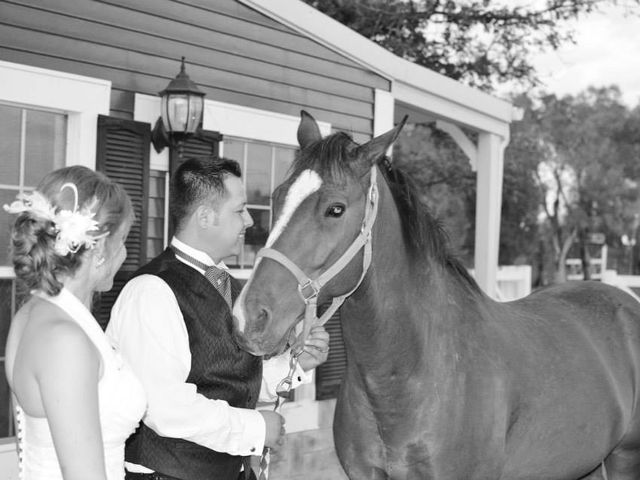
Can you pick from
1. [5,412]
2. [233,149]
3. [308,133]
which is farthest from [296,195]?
[233,149]

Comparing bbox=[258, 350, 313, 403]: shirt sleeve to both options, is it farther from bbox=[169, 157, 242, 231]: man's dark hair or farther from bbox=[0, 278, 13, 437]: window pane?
bbox=[0, 278, 13, 437]: window pane

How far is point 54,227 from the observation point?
1678 millimetres

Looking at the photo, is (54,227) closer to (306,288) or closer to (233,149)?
(306,288)

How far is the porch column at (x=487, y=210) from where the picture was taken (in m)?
7.78

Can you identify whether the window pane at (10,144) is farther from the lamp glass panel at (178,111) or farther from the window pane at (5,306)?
the lamp glass panel at (178,111)

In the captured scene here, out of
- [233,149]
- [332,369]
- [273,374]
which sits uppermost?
[233,149]

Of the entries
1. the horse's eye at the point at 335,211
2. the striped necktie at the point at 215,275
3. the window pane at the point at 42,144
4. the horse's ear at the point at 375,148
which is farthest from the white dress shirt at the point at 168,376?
the window pane at the point at 42,144

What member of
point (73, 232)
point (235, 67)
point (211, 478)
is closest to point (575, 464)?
point (211, 478)

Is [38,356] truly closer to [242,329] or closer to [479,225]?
[242,329]

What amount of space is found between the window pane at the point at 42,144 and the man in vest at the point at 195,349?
2218 mm

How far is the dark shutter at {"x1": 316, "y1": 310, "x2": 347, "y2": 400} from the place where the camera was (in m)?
6.07

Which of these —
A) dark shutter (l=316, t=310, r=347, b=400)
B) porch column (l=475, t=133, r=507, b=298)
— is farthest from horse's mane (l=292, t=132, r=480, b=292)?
porch column (l=475, t=133, r=507, b=298)

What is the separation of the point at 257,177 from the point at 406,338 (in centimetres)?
317

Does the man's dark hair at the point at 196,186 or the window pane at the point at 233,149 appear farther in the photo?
the window pane at the point at 233,149
